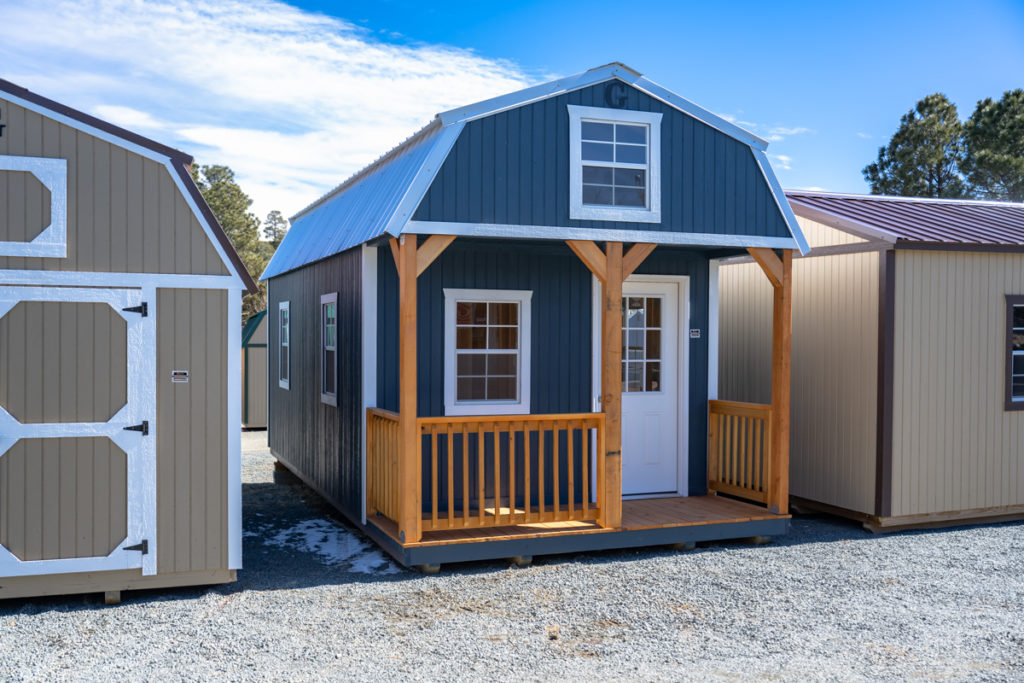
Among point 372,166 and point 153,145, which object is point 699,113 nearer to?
point 372,166

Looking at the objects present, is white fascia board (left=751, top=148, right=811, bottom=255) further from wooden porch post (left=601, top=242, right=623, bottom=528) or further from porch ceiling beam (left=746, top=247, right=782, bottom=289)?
wooden porch post (left=601, top=242, right=623, bottom=528)

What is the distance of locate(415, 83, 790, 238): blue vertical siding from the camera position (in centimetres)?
655

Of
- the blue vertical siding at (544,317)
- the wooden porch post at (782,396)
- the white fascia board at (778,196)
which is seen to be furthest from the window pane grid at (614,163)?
the wooden porch post at (782,396)

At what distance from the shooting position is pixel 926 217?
923cm

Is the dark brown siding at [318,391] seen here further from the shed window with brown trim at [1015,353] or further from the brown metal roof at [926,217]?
the shed window with brown trim at [1015,353]

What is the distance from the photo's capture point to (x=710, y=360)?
848cm

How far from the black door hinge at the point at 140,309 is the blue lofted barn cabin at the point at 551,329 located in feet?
5.52

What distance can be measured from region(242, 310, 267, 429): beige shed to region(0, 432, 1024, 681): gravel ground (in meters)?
9.55

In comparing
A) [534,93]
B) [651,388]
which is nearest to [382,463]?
[651,388]

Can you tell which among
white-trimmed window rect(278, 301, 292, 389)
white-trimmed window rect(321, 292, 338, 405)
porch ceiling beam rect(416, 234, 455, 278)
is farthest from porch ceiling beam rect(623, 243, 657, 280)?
white-trimmed window rect(278, 301, 292, 389)

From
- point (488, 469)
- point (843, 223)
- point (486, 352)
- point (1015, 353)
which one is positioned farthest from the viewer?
point (1015, 353)

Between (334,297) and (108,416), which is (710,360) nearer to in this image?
(334,297)

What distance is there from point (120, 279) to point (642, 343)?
184 inches

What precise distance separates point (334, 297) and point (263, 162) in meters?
29.3
